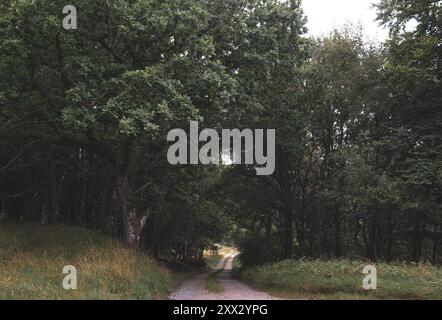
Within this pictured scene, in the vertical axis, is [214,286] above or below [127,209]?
below

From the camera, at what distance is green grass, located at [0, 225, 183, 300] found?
12922mm

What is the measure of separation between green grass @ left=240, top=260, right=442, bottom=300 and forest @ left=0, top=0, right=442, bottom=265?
636 cm

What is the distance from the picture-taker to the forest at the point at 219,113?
18.0 metres

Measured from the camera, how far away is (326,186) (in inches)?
1303

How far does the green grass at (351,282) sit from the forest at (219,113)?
6363mm

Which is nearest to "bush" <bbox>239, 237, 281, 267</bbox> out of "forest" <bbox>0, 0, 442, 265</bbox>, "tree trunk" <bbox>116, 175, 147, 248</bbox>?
"forest" <bbox>0, 0, 442, 265</bbox>

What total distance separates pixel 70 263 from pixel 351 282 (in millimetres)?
10553

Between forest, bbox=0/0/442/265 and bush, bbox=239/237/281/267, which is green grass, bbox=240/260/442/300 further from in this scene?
bush, bbox=239/237/281/267

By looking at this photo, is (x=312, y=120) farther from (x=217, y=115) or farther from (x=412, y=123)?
(x=217, y=115)

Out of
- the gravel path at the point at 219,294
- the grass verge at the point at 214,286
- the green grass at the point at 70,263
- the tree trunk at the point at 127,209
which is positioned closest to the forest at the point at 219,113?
the tree trunk at the point at 127,209

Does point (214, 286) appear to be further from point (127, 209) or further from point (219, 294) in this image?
point (127, 209)

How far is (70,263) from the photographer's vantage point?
16.9 metres

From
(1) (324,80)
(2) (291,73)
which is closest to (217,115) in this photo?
(2) (291,73)

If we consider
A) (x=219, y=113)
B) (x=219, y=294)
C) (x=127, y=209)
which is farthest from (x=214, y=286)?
(x=219, y=113)
